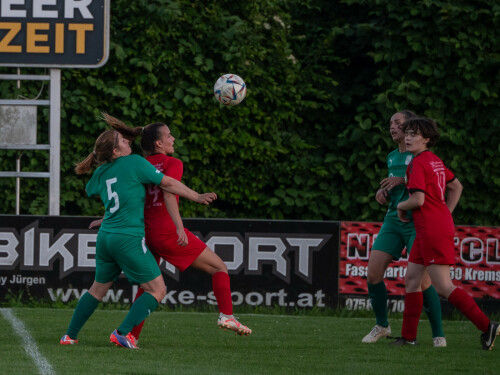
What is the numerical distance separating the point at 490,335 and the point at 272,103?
696 centimetres

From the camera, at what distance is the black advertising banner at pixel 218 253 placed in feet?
35.7

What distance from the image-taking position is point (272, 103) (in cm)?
1373

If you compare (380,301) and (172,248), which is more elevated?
(172,248)

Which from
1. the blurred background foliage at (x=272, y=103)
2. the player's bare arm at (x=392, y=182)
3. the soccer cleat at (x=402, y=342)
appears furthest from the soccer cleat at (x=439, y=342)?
the blurred background foliage at (x=272, y=103)

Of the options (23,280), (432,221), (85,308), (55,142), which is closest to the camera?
(85,308)

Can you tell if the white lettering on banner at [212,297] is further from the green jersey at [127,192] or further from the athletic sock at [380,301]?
the green jersey at [127,192]

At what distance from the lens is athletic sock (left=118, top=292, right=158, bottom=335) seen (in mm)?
6898

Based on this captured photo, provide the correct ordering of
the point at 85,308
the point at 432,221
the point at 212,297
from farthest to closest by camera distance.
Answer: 1. the point at 212,297
2. the point at 432,221
3. the point at 85,308

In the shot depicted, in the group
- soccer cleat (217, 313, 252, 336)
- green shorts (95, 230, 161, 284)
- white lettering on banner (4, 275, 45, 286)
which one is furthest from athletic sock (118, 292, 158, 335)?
white lettering on banner (4, 275, 45, 286)

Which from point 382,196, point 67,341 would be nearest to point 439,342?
point 382,196

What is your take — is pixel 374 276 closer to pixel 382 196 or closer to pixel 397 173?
pixel 382 196

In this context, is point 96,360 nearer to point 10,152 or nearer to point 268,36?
point 10,152

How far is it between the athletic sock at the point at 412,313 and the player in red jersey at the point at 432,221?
0.30 m

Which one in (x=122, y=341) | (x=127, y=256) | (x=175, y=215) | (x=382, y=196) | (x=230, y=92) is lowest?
(x=122, y=341)
